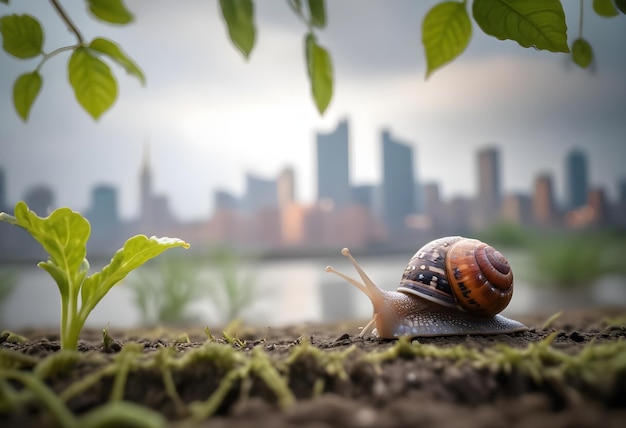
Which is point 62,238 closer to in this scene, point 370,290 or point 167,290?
point 370,290

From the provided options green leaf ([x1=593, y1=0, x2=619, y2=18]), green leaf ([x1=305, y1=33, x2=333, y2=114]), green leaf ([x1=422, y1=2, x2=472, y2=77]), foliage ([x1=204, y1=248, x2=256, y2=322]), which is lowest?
foliage ([x1=204, y1=248, x2=256, y2=322])

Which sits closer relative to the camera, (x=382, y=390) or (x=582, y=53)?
(x=382, y=390)

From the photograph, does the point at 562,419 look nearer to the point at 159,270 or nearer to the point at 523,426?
A: the point at 523,426

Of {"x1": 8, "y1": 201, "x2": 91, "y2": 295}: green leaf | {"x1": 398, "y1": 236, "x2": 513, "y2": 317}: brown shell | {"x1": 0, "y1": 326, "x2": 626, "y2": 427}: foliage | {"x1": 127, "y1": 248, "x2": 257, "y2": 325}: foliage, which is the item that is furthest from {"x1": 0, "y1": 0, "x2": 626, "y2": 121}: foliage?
{"x1": 127, "y1": 248, "x2": 257, "y2": 325}: foliage

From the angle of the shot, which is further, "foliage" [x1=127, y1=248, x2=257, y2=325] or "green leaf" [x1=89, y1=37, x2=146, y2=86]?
"foliage" [x1=127, y1=248, x2=257, y2=325]

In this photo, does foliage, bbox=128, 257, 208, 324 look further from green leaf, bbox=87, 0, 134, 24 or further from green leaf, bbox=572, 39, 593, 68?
green leaf, bbox=572, 39, 593, 68

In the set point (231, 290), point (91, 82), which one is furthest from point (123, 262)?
point (231, 290)

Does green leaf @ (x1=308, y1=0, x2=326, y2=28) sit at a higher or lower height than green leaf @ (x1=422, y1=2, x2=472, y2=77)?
higher
